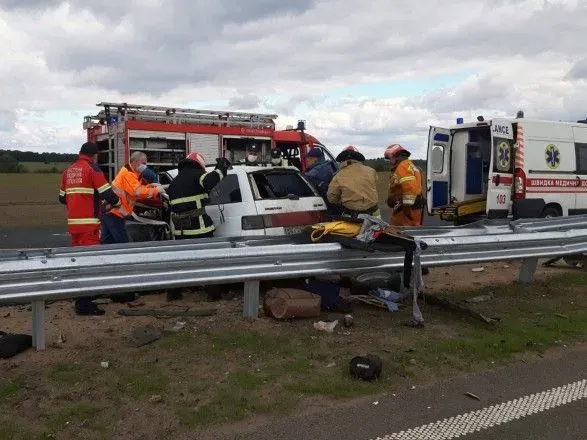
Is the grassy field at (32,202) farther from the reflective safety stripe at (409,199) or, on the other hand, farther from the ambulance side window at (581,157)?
the ambulance side window at (581,157)

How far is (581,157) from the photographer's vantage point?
41.3ft

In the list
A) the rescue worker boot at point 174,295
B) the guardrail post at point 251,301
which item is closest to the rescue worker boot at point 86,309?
the rescue worker boot at point 174,295

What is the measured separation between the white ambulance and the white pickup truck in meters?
5.32

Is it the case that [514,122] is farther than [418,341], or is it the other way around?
[514,122]

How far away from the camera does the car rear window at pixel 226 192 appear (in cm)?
676

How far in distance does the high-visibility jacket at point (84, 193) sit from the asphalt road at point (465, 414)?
3.60 meters

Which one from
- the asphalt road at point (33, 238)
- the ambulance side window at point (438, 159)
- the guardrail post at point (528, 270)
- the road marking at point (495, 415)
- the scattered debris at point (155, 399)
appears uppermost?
the ambulance side window at point (438, 159)

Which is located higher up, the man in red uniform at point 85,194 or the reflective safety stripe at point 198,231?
the man in red uniform at point 85,194

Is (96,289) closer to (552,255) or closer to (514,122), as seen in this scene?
(552,255)

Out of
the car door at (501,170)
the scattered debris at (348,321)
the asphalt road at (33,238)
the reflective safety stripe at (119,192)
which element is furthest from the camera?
the asphalt road at (33,238)

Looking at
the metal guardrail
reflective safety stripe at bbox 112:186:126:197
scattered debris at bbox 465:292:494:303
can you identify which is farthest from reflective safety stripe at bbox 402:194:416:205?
reflective safety stripe at bbox 112:186:126:197

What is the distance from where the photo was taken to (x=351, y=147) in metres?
6.75

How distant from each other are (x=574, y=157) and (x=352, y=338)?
31.1ft

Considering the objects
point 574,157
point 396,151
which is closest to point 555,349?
point 396,151
